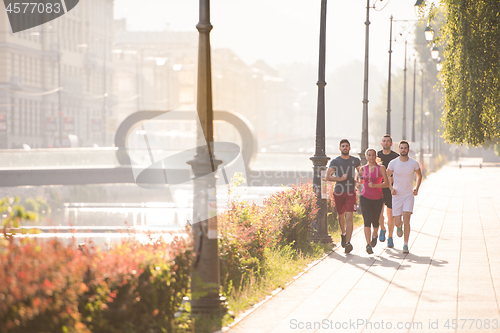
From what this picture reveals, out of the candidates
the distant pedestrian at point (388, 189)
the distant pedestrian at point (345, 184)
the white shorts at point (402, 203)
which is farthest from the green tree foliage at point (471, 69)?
the distant pedestrian at point (345, 184)

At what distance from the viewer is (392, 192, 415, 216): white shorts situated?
11812mm

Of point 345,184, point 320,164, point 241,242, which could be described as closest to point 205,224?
point 241,242

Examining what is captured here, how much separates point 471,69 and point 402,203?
251 centimetres

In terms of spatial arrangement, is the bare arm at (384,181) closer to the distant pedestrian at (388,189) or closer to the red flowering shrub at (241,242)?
the distant pedestrian at (388,189)

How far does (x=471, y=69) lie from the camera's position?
36.8ft

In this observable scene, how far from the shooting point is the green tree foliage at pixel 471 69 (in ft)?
36.3

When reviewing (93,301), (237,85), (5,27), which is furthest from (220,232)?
(237,85)

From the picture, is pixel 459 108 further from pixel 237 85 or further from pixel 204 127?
pixel 237 85

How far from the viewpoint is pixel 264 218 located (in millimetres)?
10570

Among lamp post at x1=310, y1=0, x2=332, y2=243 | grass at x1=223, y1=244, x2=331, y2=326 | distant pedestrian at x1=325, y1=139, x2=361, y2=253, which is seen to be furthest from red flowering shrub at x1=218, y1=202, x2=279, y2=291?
lamp post at x1=310, y1=0, x2=332, y2=243

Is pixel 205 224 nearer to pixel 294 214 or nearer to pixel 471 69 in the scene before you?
pixel 294 214

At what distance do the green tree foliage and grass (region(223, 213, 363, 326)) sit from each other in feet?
10.8

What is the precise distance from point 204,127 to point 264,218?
3770 mm

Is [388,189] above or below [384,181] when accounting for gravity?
below
